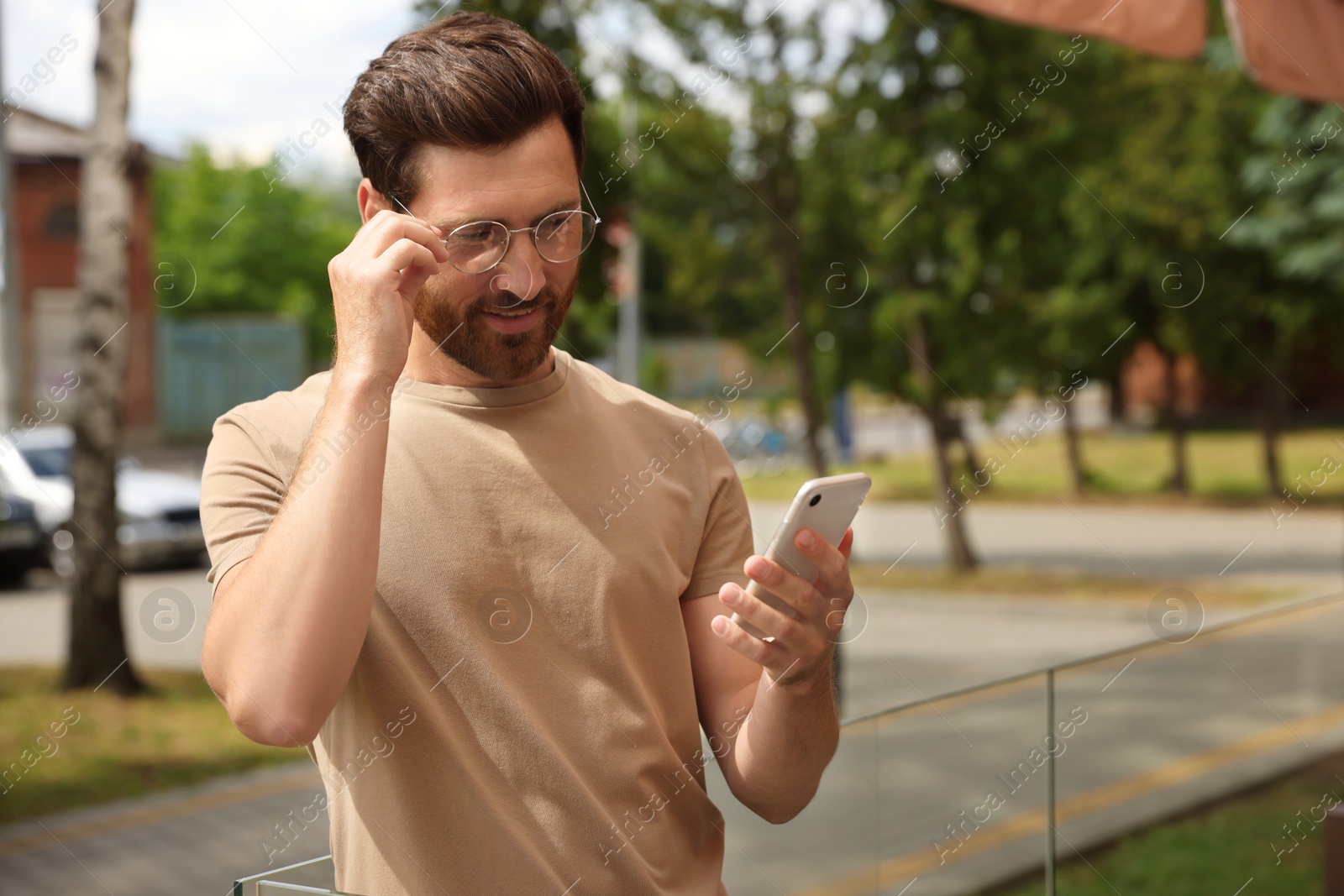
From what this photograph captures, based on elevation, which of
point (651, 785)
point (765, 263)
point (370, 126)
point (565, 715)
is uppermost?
point (370, 126)

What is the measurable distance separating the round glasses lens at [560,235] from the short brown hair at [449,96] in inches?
4.0

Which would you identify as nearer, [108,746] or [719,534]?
[719,534]

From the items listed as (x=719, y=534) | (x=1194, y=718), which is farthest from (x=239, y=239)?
(x=719, y=534)

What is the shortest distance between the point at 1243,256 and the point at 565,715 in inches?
674

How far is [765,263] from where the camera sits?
1208cm

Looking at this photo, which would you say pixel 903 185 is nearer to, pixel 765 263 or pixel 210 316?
pixel 765 263

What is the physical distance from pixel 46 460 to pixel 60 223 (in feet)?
62.9

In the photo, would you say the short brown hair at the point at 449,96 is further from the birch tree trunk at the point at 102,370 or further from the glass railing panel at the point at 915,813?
the birch tree trunk at the point at 102,370

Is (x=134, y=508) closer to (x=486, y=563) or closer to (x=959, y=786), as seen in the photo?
(x=959, y=786)

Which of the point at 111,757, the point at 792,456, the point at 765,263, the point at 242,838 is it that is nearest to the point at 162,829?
the point at 242,838

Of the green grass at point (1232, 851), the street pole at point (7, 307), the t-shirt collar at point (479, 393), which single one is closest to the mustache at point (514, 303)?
the t-shirt collar at point (479, 393)

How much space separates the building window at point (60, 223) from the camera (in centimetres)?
3133

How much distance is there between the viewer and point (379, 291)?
139cm

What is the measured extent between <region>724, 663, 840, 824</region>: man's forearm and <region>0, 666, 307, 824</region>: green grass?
15.7 ft
